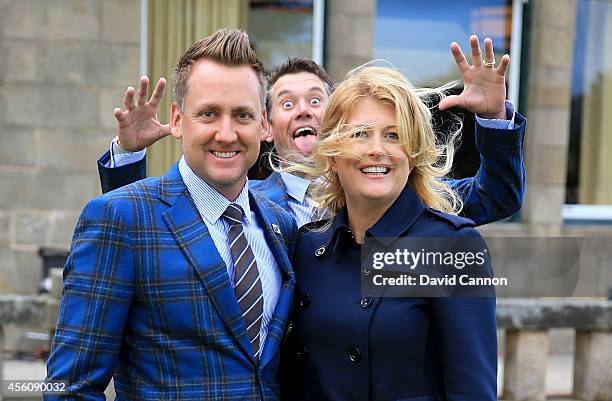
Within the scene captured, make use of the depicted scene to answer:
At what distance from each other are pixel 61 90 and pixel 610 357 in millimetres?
4424

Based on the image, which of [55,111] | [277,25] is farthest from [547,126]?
[55,111]

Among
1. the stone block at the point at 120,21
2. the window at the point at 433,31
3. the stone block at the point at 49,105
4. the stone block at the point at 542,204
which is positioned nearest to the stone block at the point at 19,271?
the stone block at the point at 49,105

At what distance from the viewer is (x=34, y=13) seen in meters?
6.26

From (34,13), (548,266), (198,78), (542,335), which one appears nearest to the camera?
(198,78)

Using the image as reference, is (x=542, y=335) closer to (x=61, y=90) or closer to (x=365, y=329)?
(x=365, y=329)

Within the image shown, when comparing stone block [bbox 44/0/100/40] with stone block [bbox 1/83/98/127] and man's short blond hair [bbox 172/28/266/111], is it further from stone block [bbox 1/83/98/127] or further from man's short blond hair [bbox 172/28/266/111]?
man's short blond hair [bbox 172/28/266/111]

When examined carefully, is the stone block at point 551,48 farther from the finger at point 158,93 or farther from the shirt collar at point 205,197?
the shirt collar at point 205,197

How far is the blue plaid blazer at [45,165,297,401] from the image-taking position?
2.06m

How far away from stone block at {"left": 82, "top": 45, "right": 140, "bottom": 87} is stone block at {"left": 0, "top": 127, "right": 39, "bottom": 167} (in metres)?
0.66

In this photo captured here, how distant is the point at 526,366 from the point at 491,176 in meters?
1.93

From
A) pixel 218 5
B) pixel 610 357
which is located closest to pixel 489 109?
pixel 610 357

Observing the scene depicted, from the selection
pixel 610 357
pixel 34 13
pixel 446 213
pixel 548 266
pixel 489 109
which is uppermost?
pixel 34 13

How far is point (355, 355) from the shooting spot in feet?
7.13

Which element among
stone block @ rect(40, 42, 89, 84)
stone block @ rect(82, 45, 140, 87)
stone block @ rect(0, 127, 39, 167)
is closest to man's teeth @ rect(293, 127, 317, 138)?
stone block @ rect(82, 45, 140, 87)
